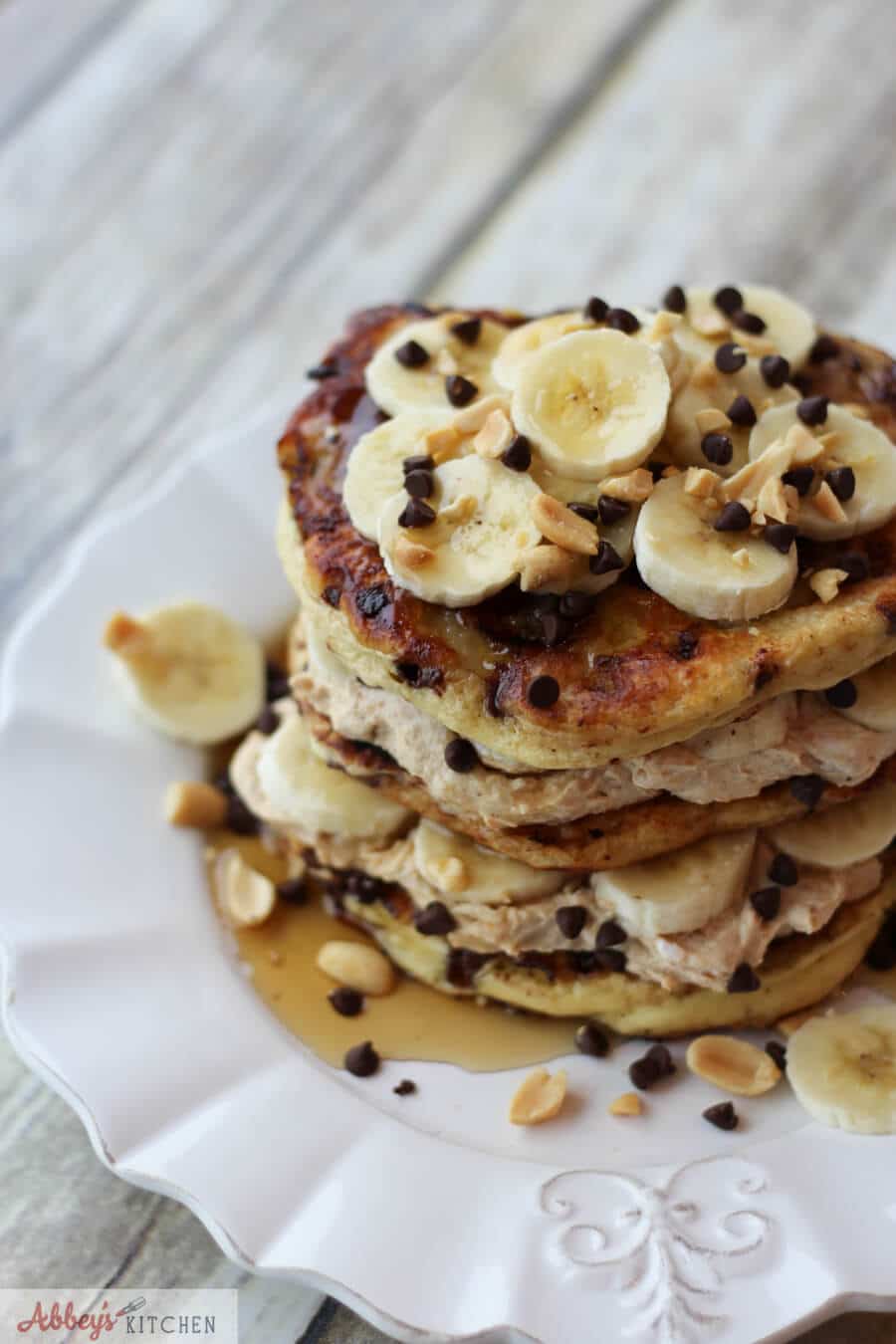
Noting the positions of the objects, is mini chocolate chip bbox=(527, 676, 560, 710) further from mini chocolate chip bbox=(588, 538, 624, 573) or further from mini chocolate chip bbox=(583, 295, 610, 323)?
mini chocolate chip bbox=(583, 295, 610, 323)

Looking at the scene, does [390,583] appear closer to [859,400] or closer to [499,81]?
[859,400]

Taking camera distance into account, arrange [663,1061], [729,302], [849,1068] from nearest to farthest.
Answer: [849,1068] < [663,1061] < [729,302]

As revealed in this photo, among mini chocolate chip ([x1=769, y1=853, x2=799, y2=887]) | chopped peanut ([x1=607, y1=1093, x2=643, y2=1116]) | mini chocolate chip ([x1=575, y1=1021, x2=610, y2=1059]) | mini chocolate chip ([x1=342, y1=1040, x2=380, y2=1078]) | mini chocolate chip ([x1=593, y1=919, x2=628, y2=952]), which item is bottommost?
mini chocolate chip ([x1=342, y1=1040, x2=380, y2=1078])

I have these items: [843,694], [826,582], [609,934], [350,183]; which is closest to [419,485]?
[826,582]

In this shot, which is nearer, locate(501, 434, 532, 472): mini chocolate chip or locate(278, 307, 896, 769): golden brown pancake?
locate(278, 307, 896, 769): golden brown pancake

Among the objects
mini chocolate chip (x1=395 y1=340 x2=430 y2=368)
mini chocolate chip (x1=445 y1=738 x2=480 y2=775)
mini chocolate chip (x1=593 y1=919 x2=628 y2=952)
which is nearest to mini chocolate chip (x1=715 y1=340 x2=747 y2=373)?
mini chocolate chip (x1=395 y1=340 x2=430 y2=368)

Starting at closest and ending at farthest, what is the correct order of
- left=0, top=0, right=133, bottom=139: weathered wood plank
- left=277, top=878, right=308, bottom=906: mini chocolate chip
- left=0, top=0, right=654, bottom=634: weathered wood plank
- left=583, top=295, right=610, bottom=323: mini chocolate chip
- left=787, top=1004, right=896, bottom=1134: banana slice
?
1. left=787, top=1004, right=896, bottom=1134: banana slice
2. left=583, top=295, right=610, bottom=323: mini chocolate chip
3. left=277, top=878, right=308, bottom=906: mini chocolate chip
4. left=0, top=0, right=654, bottom=634: weathered wood plank
5. left=0, top=0, right=133, bottom=139: weathered wood plank

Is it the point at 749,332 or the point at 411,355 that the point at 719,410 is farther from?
the point at 411,355

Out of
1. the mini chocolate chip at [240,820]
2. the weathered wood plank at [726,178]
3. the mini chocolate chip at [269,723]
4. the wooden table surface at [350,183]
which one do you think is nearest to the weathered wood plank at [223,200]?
the wooden table surface at [350,183]
